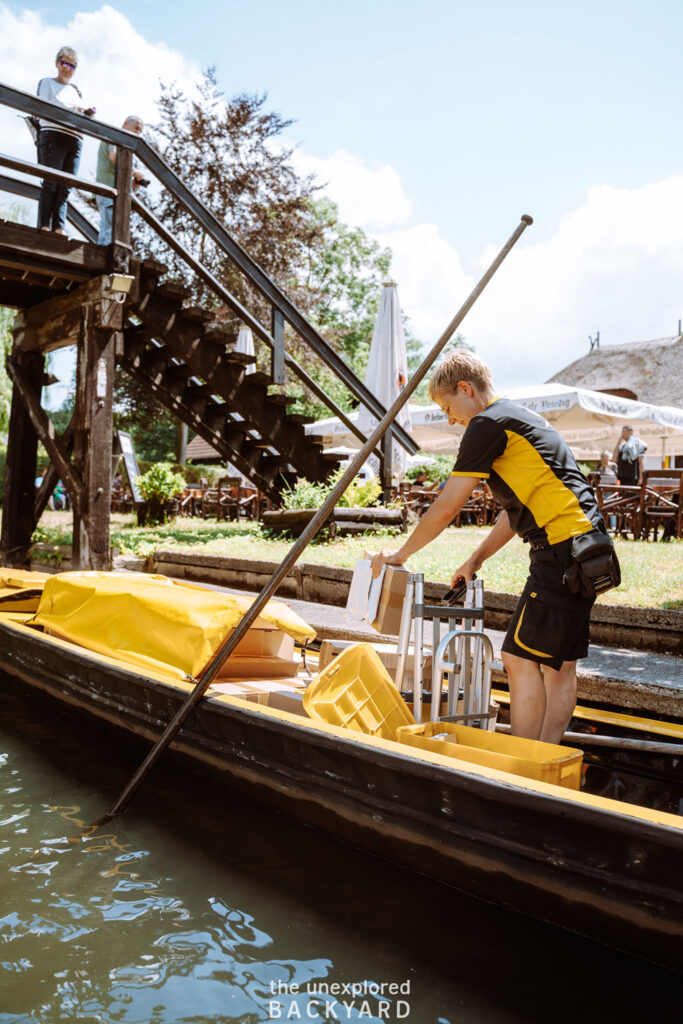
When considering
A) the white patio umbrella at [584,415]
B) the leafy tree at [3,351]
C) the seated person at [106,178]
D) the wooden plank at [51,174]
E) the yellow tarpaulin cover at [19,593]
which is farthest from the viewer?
the leafy tree at [3,351]

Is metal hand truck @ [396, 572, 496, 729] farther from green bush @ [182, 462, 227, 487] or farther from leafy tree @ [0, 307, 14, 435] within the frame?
green bush @ [182, 462, 227, 487]

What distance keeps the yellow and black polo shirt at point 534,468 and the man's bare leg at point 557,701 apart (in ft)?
1.62

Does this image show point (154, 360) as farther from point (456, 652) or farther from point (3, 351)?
point (3, 351)

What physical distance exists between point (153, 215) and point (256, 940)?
8054 mm

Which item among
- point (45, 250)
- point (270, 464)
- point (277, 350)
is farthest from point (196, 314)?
point (270, 464)

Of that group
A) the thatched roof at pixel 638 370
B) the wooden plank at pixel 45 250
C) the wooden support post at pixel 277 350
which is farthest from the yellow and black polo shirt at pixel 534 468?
the thatched roof at pixel 638 370

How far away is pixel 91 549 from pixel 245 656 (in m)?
4.02

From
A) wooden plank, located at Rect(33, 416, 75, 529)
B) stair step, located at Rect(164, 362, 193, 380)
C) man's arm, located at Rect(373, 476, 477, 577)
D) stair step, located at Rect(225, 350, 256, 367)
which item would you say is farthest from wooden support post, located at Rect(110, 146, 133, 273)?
man's arm, located at Rect(373, 476, 477, 577)

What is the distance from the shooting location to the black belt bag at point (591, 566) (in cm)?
281

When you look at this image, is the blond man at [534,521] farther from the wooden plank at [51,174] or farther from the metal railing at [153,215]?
the metal railing at [153,215]

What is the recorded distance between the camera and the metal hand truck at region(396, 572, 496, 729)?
321 cm

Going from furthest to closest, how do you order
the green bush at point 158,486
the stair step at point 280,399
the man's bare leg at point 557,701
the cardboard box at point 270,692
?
the green bush at point 158,486, the stair step at point 280,399, the cardboard box at point 270,692, the man's bare leg at point 557,701

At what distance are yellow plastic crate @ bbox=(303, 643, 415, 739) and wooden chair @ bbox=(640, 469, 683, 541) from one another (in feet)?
23.5

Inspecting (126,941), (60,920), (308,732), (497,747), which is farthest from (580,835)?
(60,920)
